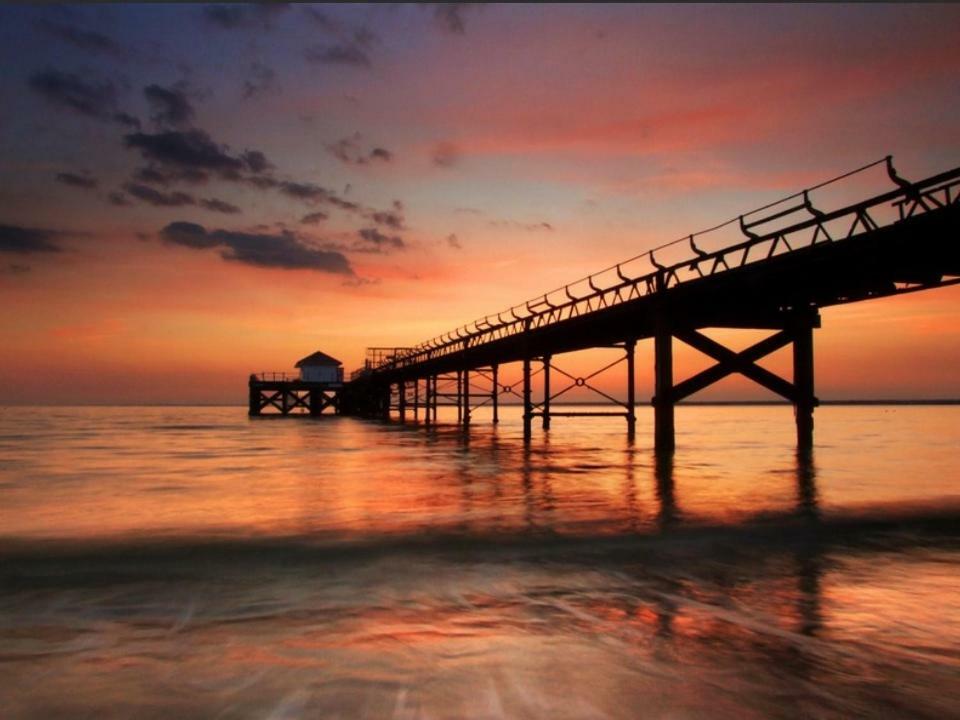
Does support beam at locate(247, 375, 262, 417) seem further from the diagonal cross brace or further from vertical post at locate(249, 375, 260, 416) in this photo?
the diagonal cross brace

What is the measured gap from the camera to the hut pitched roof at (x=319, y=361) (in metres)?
95.2

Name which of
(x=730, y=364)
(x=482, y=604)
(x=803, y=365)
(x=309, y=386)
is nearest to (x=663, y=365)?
(x=730, y=364)

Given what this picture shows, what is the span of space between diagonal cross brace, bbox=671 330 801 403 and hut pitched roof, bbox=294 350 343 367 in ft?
247

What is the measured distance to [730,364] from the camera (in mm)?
22578

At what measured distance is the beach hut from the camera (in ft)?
309

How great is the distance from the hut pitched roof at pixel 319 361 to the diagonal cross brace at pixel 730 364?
75.4 m

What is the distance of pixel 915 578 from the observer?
8.14 metres

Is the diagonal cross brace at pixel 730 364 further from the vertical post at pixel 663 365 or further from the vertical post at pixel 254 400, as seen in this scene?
the vertical post at pixel 254 400

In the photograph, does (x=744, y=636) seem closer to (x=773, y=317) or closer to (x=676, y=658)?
(x=676, y=658)

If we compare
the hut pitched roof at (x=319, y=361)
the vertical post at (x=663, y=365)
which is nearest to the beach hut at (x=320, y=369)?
the hut pitched roof at (x=319, y=361)

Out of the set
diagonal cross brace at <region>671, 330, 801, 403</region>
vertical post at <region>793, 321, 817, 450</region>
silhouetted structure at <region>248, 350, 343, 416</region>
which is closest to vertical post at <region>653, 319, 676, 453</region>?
diagonal cross brace at <region>671, 330, 801, 403</region>

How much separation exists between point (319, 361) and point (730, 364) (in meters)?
77.7

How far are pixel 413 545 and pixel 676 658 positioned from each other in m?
5.44

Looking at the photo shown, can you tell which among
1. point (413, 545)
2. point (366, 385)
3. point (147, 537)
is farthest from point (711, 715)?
point (366, 385)
